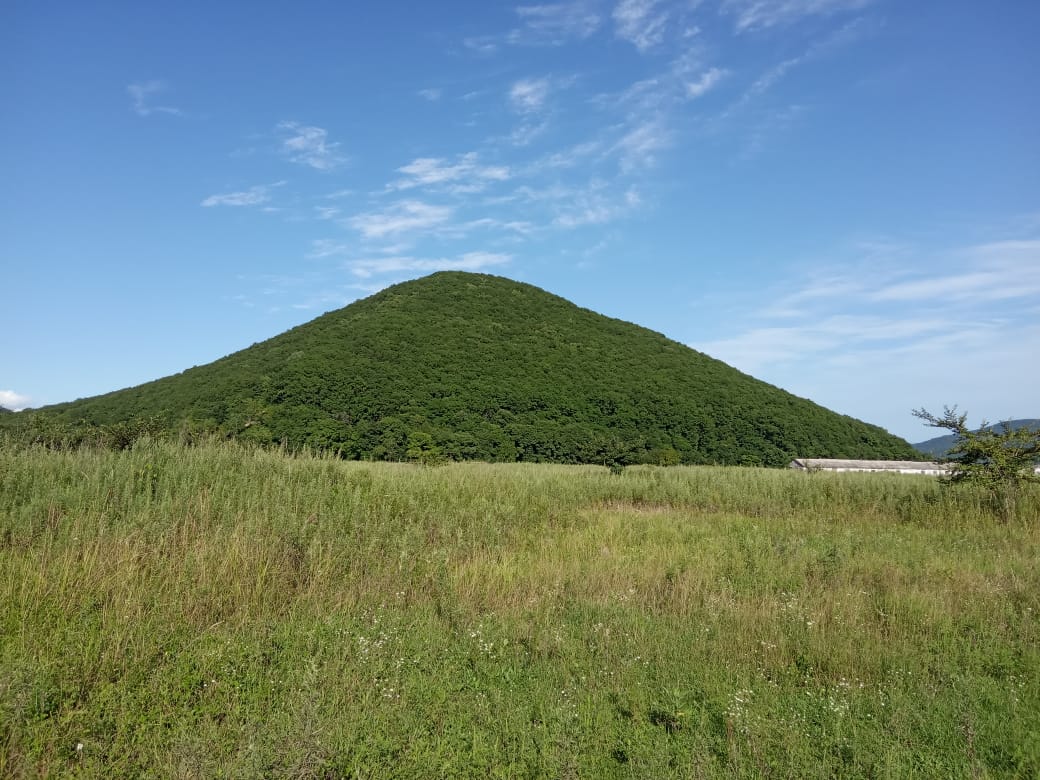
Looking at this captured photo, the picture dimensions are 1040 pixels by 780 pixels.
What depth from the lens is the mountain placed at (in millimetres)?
37250

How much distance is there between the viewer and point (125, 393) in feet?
154

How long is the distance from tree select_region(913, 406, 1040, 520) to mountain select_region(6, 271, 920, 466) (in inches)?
713

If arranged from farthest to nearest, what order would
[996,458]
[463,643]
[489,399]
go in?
[489,399]
[996,458]
[463,643]

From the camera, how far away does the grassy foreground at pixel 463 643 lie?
320 cm

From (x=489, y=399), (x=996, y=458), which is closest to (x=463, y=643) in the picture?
(x=996, y=458)

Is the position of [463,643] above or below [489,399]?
below

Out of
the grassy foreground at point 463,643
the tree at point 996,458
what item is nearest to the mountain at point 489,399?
the tree at point 996,458

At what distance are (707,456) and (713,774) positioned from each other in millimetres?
38356

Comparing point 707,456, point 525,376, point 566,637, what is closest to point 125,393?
point 525,376

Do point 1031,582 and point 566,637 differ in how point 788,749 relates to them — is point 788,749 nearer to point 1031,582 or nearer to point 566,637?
point 566,637

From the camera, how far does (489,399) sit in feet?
140

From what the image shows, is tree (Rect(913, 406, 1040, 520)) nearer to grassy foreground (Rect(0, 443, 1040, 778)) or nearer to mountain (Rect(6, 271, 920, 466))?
A: grassy foreground (Rect(0, 443, 1040, 778))

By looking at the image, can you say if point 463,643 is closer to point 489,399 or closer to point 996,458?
point 996,458

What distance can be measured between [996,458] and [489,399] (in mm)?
33443
